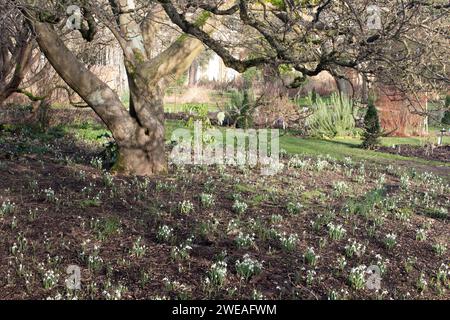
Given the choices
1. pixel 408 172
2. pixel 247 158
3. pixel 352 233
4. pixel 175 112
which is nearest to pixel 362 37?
pixel 352 233

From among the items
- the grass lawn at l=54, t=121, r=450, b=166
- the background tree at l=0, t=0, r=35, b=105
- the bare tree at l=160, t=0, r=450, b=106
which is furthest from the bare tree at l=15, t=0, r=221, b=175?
the grass lawn at l=54, t=121, r=450, b=166

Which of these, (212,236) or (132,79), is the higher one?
(132,79)

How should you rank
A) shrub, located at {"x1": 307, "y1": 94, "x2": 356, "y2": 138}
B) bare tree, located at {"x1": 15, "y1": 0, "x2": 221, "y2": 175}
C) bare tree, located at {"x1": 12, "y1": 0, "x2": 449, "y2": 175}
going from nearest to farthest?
bare tree, located at {"x1": 12, "y1": 0, "x2": 449, "y2": 175}
bare tree, located at {"x1": 15, "y1": 0, "x2": 221, "y2": 175}
shrub, located at {"x1": 307, "y1": 94, "x2": 356, "y2": 138}

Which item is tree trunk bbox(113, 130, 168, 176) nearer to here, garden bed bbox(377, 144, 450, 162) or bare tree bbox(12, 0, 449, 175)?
bare tree bbox(12, 0, 449, 175)

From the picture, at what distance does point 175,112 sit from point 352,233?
1559 cm

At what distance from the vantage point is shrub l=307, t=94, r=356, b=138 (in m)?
16.8

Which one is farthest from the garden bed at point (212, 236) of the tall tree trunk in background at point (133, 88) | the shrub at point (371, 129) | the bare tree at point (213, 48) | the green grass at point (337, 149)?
the shrub at point (371, 129)

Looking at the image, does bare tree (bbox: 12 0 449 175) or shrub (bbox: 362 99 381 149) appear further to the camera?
shrub (bbox: 362 99 381 149)

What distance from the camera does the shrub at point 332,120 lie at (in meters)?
16.8

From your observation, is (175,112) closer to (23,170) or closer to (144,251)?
(23,170)

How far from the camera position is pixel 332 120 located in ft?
56.3

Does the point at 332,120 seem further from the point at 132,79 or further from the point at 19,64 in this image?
the point at 132,79

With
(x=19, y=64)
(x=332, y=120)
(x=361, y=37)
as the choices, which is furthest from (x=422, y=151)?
(x=19, y=64)

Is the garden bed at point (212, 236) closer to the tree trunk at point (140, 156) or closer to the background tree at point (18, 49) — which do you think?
the tree trunk at point (140, 156)
